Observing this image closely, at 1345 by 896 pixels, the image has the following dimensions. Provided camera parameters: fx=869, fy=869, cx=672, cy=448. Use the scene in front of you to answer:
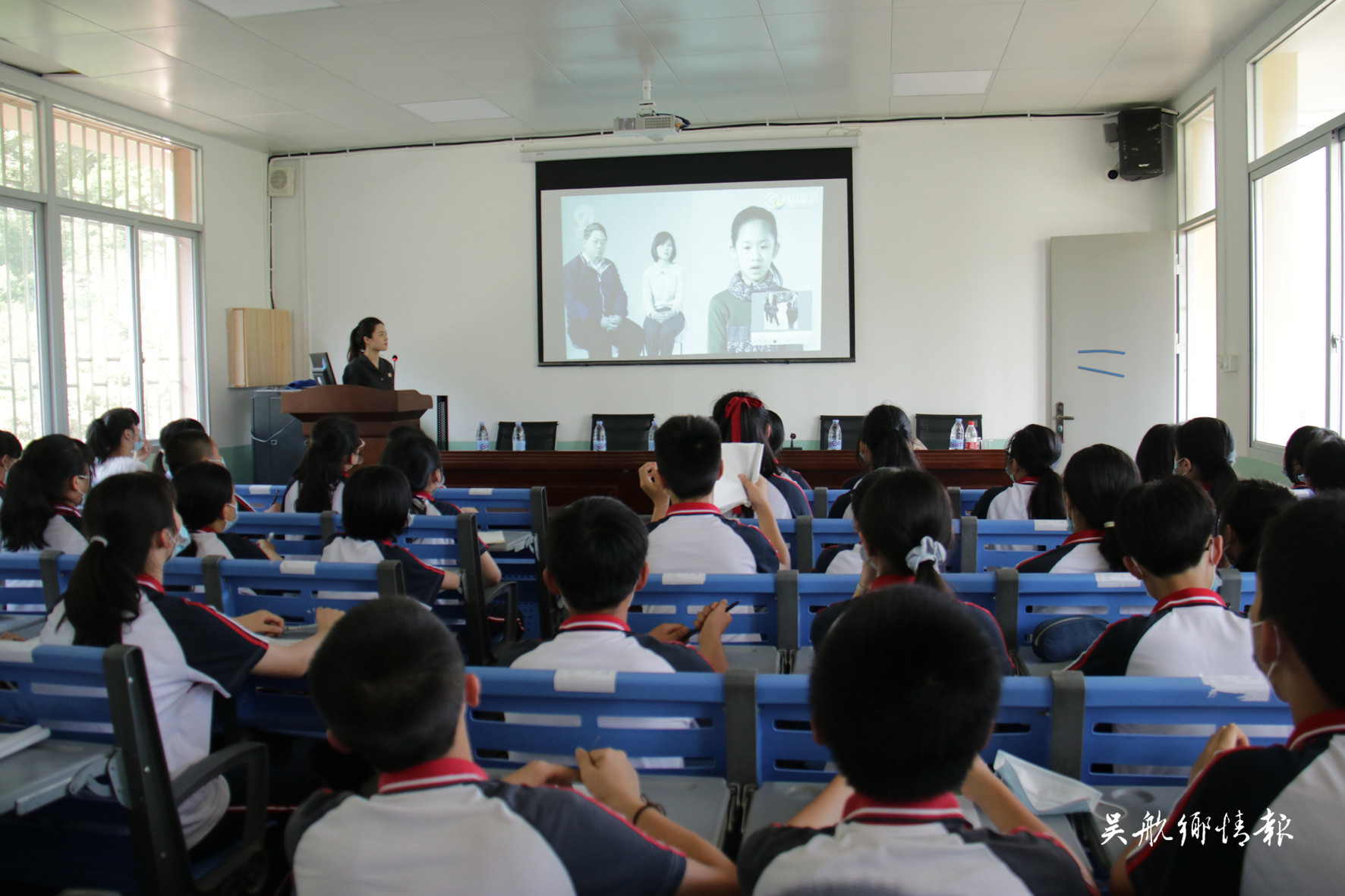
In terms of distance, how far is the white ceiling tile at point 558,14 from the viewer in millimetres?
4648

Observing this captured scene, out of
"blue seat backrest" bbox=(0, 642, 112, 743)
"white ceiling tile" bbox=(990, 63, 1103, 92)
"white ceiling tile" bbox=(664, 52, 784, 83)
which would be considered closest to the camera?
"blue seat backrest" bbox=(0, 642, 112, 743)

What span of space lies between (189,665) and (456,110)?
19.4 ft

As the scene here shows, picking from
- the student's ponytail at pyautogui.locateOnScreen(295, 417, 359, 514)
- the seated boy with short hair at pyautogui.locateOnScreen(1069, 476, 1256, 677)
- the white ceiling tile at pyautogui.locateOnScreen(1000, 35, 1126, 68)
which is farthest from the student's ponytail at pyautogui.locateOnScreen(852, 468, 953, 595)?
the white ceiling tile at pyautogui.locateOnScreen(1000, 35, 1126, 68)

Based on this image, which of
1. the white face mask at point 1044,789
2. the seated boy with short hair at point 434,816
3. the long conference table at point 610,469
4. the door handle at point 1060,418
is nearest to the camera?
the seated boy with short hair at point 434,816

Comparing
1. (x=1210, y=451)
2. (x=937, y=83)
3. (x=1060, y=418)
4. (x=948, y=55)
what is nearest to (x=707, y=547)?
(x=1210, y=451)

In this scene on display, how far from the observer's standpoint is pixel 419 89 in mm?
6105

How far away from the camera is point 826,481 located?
5406mm

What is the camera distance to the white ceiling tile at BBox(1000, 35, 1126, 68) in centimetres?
525

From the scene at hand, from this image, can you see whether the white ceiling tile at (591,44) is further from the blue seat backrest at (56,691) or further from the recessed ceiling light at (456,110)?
the blue seat backrest at (56,691)

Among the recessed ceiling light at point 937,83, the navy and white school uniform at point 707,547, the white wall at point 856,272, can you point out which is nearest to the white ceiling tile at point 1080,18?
the recessed ceiling light at point 937,83

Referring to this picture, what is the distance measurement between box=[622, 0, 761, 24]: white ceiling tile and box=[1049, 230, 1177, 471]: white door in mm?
3249

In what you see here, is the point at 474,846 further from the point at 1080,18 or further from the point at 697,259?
the point at 697,259

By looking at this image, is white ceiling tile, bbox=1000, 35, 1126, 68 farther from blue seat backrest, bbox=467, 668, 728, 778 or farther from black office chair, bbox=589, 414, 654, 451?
blue seat backrest, bbox=467, 668, 728, 778

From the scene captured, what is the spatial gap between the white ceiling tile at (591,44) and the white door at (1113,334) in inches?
138
